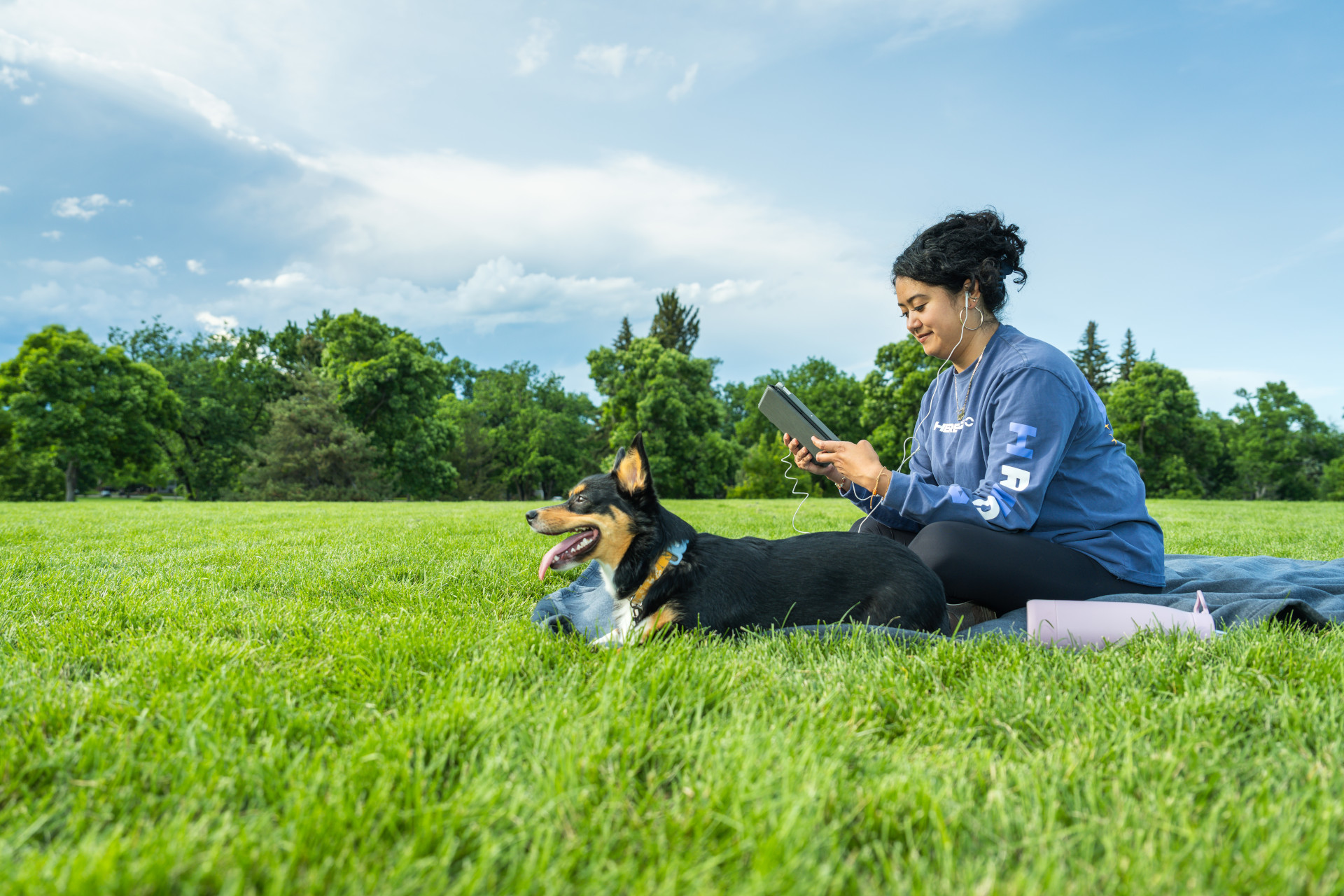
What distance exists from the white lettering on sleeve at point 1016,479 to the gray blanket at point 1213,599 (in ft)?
1.97

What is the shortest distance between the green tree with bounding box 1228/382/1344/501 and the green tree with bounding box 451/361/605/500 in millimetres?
41207

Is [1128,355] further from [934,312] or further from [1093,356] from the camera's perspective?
[934,312]

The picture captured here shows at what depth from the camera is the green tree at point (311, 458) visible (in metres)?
30.8

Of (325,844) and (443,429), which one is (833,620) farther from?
(443,429)

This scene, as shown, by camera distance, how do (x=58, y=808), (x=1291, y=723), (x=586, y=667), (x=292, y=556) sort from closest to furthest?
(x=58, y=808) < (x=1291, y=723) < (x=586, y=667) < (x=292, y=556)

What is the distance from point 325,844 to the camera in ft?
3.92

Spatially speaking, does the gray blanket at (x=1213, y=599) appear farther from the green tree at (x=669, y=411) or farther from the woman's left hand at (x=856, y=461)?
the green tree at (x=669, y=411)

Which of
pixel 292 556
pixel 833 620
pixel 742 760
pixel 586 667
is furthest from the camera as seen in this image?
pixel 292 556

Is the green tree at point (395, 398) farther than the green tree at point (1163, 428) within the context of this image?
No

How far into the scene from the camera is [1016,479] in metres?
3.15

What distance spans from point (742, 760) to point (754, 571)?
1593mm

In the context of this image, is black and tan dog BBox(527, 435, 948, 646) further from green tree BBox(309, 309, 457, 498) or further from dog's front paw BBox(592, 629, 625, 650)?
green tree BBox(309, 309, 457, 498)

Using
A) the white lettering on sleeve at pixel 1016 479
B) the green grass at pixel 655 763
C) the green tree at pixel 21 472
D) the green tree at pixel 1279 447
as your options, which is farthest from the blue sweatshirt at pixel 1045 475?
the green tree at pixel 1279 447

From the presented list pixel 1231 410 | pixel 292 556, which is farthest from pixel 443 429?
pixel 1231 410
